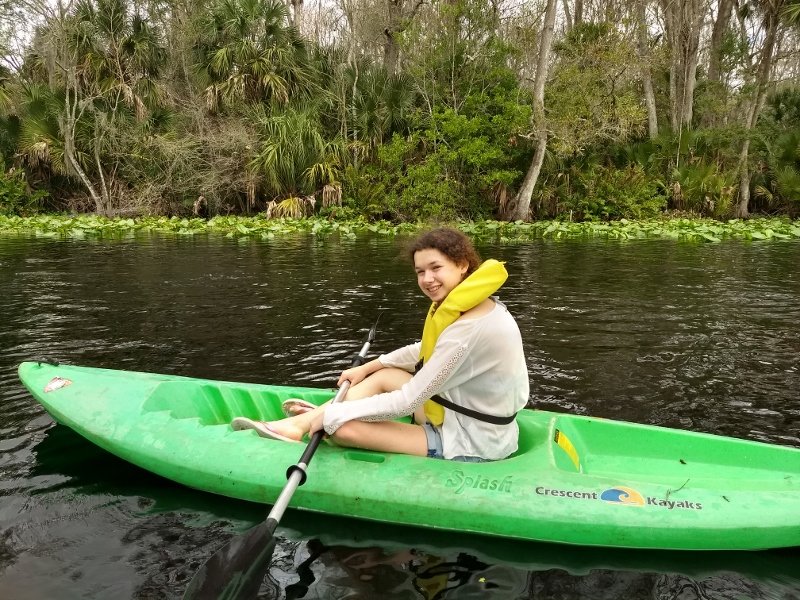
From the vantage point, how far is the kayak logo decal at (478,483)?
110 inches

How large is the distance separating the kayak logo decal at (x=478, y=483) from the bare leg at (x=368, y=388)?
0.63 m

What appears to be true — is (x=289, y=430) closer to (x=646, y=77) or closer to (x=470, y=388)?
(x=470, y=388)

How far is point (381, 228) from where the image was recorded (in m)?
14.6

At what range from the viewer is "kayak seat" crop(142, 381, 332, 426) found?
379 centimetres

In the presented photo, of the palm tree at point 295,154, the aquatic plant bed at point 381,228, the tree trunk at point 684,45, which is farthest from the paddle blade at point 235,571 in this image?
the tree trunk at point 684,45

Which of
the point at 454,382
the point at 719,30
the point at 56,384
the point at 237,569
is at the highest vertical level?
the point at 719,30

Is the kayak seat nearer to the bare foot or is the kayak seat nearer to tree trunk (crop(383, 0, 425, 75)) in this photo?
the bare foot

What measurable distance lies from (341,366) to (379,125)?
1233 cm

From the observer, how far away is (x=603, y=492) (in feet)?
9.02

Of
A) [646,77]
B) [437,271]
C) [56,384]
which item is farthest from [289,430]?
[646,77]

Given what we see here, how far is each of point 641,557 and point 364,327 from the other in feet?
12.9

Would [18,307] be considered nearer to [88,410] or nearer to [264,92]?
[88,410]

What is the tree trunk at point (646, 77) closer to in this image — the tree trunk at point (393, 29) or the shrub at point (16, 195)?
the tree trunk at point (393, 29)

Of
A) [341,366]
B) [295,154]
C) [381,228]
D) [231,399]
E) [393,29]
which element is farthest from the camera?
[393,29]
